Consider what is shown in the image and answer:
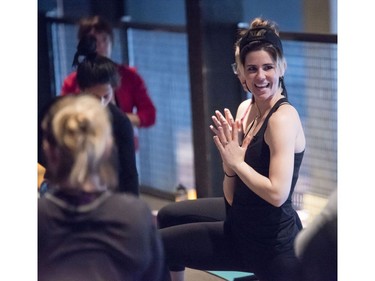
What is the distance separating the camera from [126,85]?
2.18m

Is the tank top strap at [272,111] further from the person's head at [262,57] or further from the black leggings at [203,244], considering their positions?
the black leggings at [203,244]

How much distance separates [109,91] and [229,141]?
0.34m

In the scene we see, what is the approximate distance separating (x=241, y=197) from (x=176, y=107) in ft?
0.98

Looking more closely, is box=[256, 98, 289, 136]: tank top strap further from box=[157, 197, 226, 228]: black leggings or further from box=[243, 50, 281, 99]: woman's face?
box=[157, 197, 226, 228]: black leggings

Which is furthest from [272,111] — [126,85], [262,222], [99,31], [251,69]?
[99,31]

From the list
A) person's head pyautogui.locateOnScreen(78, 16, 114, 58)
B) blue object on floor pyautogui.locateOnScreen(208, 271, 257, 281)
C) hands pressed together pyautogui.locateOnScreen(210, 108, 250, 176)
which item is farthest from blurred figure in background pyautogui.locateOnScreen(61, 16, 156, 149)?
blue object on floor pyautogui.locateOnScreen(208, 271, 257, 281)

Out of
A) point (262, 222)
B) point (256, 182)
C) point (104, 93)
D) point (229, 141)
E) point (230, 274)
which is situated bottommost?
point (230, 274)

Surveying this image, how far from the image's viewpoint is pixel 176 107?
221 cm

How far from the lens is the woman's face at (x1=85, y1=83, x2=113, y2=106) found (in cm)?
213

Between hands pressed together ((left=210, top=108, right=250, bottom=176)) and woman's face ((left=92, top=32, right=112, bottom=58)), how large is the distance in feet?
1.07

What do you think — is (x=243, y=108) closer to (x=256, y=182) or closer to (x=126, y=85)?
(x=256, y=182)

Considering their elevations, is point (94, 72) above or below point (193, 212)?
above
